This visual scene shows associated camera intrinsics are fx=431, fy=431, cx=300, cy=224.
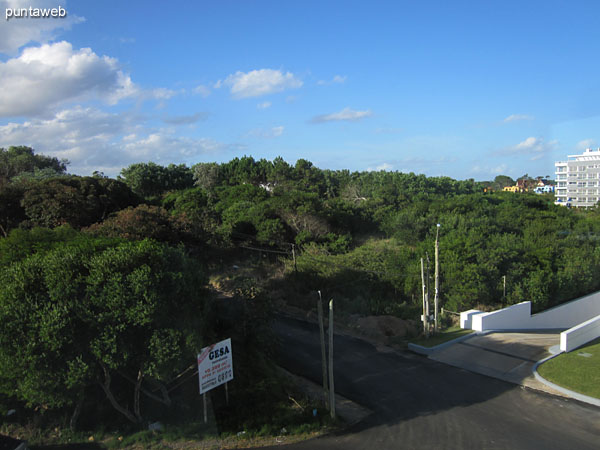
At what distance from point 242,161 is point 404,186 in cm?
2271

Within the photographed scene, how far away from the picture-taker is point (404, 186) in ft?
197

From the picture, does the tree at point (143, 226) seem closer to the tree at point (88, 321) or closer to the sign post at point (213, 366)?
the tree at point (88, 321)

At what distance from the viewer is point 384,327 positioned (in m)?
18.6

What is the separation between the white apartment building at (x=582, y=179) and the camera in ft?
266

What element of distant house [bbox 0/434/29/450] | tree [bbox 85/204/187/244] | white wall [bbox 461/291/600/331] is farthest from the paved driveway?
tree [bbox 85/204/187/244]

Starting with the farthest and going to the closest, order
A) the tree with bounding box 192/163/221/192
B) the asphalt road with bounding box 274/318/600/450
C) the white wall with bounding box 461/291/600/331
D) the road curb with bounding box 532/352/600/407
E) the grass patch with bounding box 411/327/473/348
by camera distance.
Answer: the tree with bounding box 192/163/221/192
the white wall with bounding box 461/291/600/331
the grass patch with bounding box 411/327/473/348
the road curb with bounding box 532/352/600/407
the asphalt road with bounding box 274/318/600/450

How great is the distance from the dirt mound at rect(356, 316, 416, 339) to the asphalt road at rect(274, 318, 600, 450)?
256cm

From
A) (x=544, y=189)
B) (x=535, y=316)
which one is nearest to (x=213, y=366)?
(x=535, y=316)

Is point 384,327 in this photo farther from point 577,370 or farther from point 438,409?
point 438,409

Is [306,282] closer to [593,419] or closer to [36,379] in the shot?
[593,419]

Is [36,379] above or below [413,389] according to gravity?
above

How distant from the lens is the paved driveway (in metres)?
13.4

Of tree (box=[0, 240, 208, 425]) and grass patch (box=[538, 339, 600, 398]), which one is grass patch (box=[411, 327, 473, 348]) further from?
tree (box=[0, 240, 208, 425])

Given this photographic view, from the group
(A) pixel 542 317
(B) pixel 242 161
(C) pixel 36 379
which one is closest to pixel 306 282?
(A) pixel 542 317
